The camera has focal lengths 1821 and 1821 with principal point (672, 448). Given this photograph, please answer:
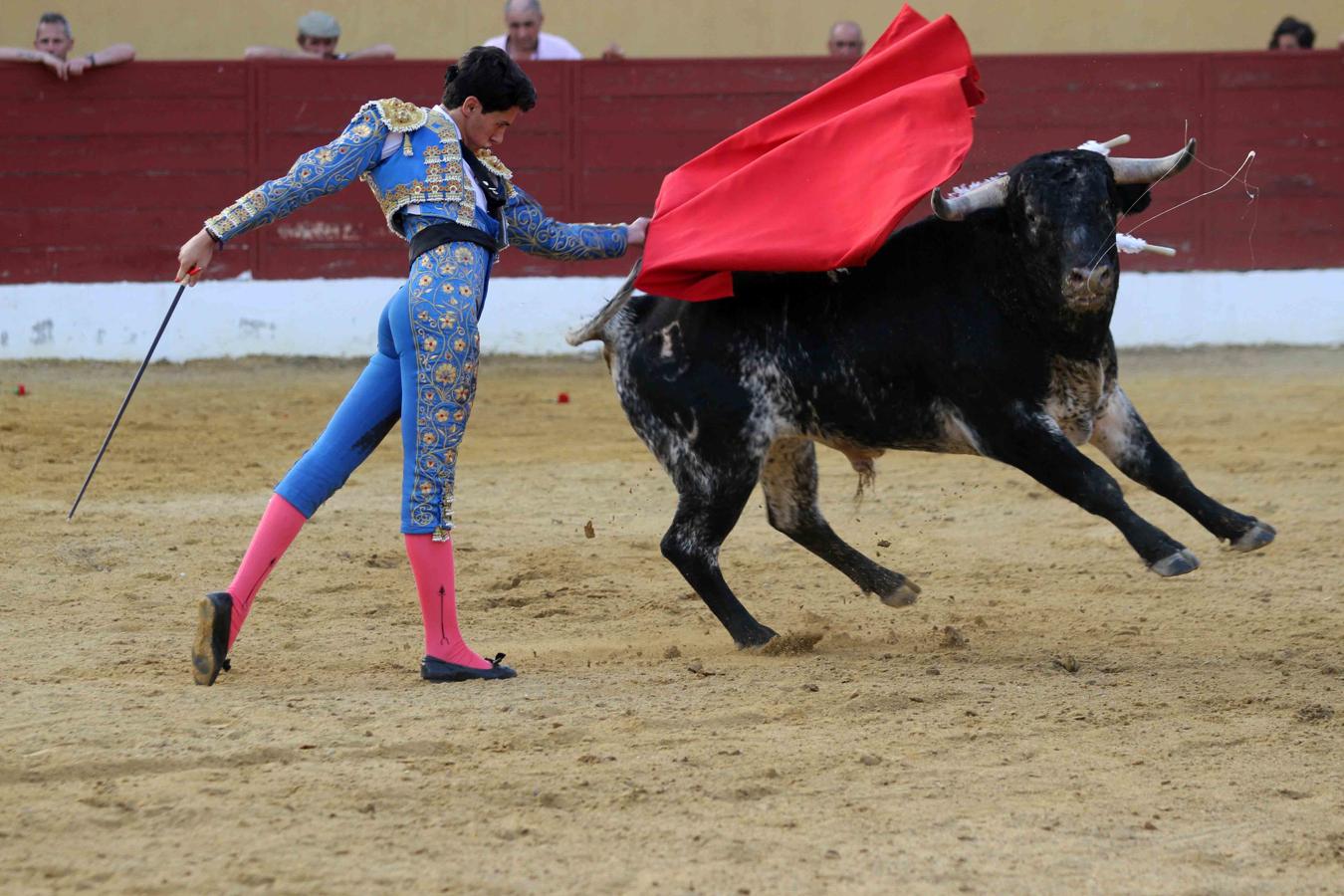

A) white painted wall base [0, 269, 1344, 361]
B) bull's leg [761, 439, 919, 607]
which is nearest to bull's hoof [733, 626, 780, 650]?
bull's leg [761, 439, 919, 607]

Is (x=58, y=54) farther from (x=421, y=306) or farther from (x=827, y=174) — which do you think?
(x=421, y=306)

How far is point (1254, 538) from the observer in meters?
3.53

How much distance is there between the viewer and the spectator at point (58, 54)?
884 cm

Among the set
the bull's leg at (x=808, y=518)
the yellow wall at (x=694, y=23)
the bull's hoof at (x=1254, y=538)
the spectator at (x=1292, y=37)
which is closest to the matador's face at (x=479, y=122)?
the bull's leg at (x=808, y=518)

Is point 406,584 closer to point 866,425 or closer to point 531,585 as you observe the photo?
point 531,585

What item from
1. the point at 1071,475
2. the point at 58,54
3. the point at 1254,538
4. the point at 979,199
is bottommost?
the point at 1254,538

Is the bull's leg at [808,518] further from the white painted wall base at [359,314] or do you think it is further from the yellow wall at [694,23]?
the yellow wall at [694,23]

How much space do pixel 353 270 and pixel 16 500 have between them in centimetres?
386

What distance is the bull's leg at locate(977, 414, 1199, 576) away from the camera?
344 centimetres

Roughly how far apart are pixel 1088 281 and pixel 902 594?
909mm

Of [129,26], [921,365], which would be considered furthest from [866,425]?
[129,26]

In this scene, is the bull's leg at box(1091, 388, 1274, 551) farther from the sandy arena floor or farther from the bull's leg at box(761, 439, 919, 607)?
the bull's leg at box(761, 439, 919, 607)

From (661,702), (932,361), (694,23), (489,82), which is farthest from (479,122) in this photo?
(694,23)

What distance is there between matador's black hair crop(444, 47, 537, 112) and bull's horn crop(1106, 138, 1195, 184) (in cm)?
118
